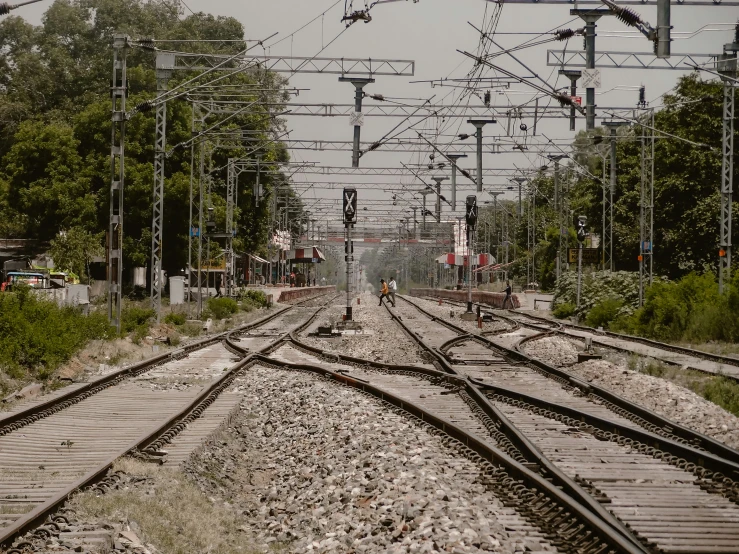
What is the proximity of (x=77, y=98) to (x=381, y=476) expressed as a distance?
88.1 meters

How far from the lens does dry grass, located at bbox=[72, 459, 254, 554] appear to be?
788 cm

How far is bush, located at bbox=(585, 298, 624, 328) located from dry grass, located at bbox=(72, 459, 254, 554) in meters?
33.0

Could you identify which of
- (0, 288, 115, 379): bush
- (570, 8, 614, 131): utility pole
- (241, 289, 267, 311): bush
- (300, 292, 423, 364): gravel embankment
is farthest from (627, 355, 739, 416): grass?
(241, 289, 267, 311): bush

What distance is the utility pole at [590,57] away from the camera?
25.6 metres

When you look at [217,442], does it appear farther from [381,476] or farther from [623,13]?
[623,13]

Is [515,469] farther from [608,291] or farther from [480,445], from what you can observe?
[608,291]

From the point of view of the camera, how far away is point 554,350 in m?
27.6

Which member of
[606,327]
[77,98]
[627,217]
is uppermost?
[77,98]

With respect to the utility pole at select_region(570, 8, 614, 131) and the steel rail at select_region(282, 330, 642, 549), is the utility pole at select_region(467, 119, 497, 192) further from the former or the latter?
the steel rail at select_region(282, 330, 642, 549)

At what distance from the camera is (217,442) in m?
12.5

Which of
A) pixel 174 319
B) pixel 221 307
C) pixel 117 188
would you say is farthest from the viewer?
pixel 221 307

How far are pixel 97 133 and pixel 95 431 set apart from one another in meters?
52.0

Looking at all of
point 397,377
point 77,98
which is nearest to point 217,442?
point 397,377

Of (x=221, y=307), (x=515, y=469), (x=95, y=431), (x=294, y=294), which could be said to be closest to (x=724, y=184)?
(x=221, y=307)
